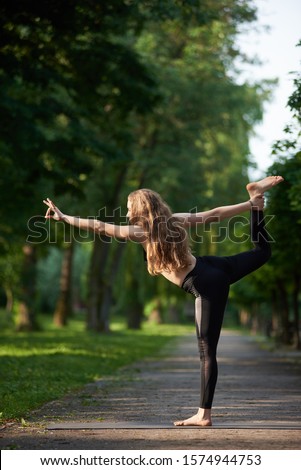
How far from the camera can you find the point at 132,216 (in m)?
8.19

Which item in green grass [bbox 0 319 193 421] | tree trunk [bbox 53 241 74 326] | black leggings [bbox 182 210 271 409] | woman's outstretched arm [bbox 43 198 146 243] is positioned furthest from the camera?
tree trunk [bbox 53 241 74 326]

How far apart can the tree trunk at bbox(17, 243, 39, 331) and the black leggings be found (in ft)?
103

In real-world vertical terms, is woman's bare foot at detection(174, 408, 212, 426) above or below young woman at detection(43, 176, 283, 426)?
below

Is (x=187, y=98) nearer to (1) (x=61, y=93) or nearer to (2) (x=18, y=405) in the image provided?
(1) (x=61, y=93)

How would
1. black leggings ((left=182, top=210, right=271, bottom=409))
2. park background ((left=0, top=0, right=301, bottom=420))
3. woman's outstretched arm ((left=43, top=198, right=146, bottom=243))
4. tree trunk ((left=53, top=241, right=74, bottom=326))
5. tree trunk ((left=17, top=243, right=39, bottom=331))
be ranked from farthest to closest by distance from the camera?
tree trunk ((left=53, top=241, right=74, bottom=326)) → tree trunk ((left=17, top=243, right=39, bottom=331)) → park background ((left=0, top=0, right=301, bottom=420)) → woman's outstretched arm ((left=43, top=198, right=146, bottom=243)) → black leggings ((left=182, top=210, right=271, bottom=409))

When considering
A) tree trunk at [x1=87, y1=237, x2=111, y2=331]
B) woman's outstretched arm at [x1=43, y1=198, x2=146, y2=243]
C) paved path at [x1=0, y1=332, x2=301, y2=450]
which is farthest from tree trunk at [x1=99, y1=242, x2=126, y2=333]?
woman's outstretched arm at [x1=43, y1=198, x2=146, y2=243]

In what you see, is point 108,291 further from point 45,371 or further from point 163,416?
point 163,416

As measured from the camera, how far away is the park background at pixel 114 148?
1906 cm

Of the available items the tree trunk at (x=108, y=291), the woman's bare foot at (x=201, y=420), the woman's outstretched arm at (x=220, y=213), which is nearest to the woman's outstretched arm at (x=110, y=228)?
the woman's outstretched arm at (x=220, y=213)

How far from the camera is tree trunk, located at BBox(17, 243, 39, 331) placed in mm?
39672

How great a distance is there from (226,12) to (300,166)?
19439 mm

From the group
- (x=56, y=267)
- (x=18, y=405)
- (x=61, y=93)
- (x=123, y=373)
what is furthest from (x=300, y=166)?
(x=56, y=267)

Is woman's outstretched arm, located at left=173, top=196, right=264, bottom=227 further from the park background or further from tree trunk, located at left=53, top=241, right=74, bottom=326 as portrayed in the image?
tree trunk, located at left=53, top=241, right=74, bottom=326

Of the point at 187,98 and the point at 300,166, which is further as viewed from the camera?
the point at 187,98
